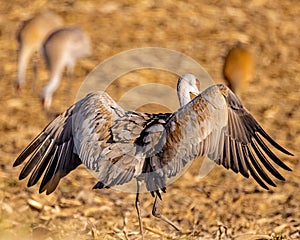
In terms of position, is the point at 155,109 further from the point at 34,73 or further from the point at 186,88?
the point at 186,88

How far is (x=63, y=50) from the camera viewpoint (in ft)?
38.2

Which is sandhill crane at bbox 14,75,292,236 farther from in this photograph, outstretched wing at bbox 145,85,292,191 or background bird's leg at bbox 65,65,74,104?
background bird's leg at bbox 65,65,74,104

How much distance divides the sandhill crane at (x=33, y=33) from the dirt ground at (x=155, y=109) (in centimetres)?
27

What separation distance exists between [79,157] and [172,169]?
72 centimetres

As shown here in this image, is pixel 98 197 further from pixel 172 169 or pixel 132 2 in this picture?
pixel 132 2

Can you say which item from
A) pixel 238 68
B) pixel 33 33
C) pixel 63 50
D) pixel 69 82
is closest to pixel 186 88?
pixel 238 68

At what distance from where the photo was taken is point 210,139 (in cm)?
664

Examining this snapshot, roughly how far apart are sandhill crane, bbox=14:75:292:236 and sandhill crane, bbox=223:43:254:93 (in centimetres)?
399

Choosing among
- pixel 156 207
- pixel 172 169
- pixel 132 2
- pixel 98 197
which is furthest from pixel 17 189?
pixel 132 2

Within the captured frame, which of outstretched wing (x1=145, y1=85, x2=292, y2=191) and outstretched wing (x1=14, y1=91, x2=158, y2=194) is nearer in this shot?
outstretched wing (x1=145, y1=85, x2=292, y2=191)

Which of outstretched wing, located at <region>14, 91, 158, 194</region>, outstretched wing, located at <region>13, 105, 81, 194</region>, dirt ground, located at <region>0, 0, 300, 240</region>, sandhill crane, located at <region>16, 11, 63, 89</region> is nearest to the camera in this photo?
outstretched wing, located at <region>14, 91, 158, 194</region>

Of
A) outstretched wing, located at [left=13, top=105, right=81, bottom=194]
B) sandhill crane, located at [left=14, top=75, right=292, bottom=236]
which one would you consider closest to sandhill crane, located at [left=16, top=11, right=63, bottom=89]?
outstretched wing, located at [left=13, top=105, right=81, bottom=194]

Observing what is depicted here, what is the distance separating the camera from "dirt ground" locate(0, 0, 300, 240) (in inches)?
319

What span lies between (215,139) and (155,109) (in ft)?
12.8
